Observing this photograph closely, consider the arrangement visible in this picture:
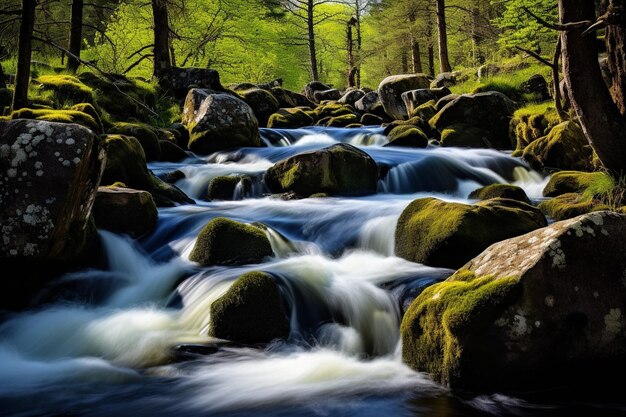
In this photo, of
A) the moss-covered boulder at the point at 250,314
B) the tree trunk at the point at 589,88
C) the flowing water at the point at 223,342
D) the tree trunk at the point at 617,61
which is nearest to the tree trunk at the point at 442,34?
the flowing water at the point at 223,342

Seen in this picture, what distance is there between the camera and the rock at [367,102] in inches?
A: 883

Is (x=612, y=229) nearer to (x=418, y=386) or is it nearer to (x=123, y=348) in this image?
(x=418, y=386)

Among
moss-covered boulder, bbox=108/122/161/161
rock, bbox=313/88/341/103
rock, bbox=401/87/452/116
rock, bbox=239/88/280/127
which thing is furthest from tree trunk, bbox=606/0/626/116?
rock, bbox=313/88/341/103

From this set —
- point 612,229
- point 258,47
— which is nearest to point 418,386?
point 612,229

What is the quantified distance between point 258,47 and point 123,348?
2936 centimetres

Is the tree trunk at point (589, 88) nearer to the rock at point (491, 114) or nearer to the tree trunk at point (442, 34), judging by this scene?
the rock at point (491, 114)

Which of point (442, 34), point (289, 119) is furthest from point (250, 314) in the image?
point (442, 34)

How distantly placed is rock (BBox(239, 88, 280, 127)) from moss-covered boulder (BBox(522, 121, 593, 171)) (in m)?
10.2

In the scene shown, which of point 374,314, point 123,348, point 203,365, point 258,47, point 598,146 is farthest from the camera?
point 258,47

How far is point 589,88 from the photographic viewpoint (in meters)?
6.88

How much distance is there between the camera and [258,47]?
3212cm

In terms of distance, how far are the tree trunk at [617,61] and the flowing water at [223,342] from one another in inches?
132

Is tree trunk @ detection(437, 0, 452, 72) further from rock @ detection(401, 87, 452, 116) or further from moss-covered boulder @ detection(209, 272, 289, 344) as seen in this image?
moss-covered boulder @ detection(209, 272, 289, 344)

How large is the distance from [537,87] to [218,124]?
31.1ft
